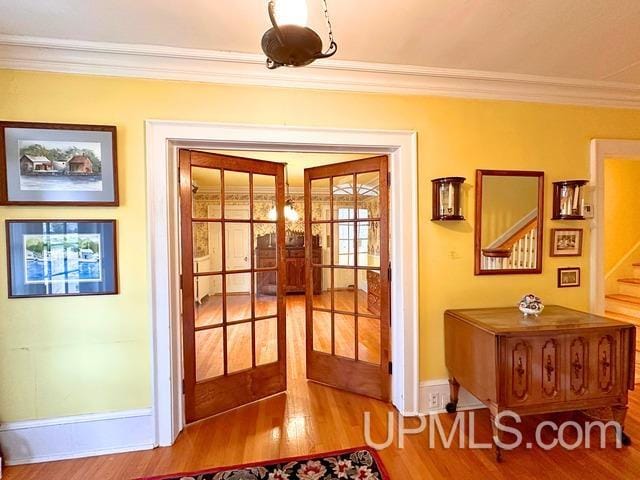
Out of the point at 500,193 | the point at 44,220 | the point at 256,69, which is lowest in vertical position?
the point at 44,220

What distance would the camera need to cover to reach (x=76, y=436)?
74.9 inches

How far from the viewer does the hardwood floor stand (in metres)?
1.76

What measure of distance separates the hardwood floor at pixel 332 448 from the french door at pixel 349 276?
32 cm

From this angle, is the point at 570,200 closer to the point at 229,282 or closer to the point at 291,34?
the point at 291,34

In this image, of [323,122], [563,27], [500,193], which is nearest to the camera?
[563,27]

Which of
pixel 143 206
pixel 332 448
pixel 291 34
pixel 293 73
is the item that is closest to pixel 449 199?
pixel 293 73

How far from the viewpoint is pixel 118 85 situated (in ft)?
6.34

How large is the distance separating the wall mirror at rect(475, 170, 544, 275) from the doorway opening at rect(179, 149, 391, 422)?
28.9 inches

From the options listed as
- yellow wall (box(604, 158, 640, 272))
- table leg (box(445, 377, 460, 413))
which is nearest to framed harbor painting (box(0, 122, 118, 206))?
table leg (box(445, 377, 460, 413))

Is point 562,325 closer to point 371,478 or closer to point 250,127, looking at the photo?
point 371,478

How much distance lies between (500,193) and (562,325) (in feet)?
3.32

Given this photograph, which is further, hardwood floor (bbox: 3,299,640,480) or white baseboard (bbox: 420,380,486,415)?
white baseboard (bbox: 420,380,486,415)

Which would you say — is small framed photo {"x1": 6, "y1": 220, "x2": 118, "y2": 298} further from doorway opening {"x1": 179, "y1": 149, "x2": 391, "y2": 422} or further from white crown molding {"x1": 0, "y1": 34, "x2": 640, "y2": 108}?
white crown molding {"x1": 0, "y1": 34, "x2": 640, "y2": 108}

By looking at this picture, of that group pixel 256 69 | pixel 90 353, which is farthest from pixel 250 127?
pixel 90 353
